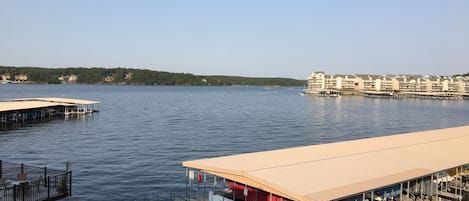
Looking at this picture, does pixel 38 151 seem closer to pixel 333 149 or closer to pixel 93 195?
pixel 93 195

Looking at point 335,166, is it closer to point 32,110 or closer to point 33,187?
point 33,187

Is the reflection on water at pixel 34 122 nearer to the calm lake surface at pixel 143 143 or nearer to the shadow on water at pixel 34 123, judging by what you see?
the shadow on water at pixel 34 123

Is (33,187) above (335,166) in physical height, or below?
below

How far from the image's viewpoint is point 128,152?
4606 cm

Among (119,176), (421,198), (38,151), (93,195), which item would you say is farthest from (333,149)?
(38,151)

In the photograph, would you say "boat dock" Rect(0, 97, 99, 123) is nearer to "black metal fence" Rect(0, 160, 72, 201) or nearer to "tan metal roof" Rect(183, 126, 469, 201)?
"black metal fence" Rect(0, 160, 72, 201)

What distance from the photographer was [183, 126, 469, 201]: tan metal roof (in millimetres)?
15781

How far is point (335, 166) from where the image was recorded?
61.4 ft

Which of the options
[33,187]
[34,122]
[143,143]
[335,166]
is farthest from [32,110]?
[335,166]

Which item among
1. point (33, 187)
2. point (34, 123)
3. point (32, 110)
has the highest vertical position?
point (33, 187)

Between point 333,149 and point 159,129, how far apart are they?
4707cm

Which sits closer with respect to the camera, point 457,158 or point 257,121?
point 457,158

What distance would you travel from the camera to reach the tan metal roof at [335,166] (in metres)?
15.8

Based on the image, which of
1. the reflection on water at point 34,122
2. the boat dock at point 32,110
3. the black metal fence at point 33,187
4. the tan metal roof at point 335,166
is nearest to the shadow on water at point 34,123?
the reflection on water at point 34,122
